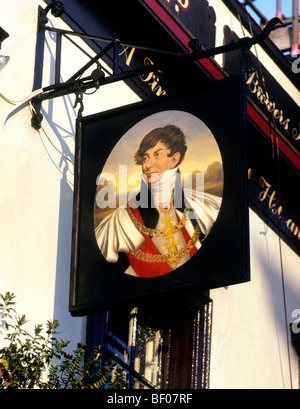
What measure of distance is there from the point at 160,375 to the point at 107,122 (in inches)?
105

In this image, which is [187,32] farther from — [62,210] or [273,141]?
[62,210]

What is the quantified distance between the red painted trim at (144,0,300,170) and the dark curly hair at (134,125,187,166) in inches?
99.1

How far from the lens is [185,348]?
9109 mm

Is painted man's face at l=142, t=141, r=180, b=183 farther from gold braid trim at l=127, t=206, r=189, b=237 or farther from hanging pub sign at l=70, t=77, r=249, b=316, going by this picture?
gold braid trim at l=127, t=206, r=189, b=237

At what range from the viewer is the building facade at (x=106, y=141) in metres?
7.52

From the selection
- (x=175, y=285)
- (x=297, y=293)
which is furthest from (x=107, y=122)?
(x=297, y=293)

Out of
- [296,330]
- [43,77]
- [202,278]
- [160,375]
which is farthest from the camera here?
[296,330]

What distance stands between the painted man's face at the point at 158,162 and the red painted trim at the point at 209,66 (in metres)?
2.63

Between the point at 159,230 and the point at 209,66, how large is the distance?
360 centimetres

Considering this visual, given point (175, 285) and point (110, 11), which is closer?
point (175, 285)

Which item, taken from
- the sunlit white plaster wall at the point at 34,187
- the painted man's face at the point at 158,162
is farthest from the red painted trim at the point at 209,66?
the painted man's face at the point at 158,162

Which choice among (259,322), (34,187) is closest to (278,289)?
(259,322)
